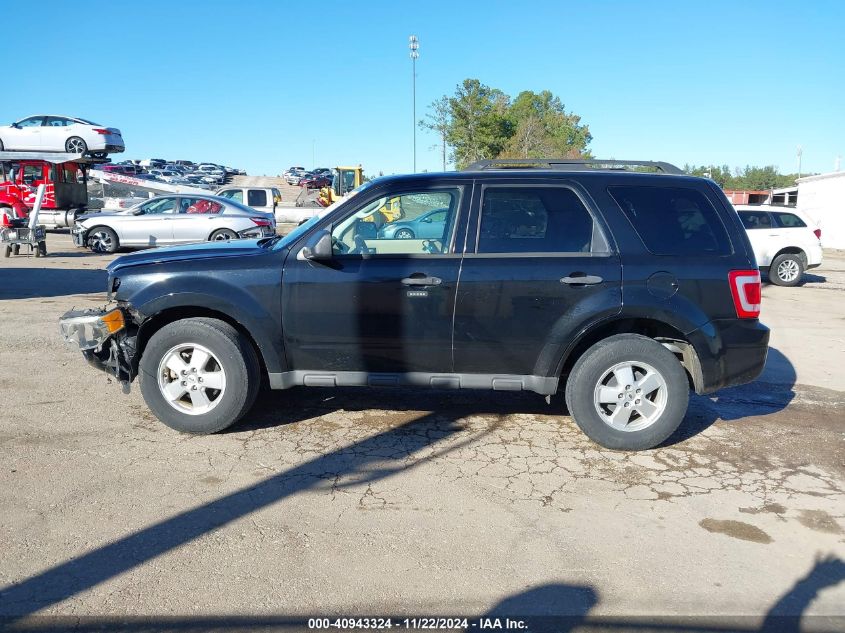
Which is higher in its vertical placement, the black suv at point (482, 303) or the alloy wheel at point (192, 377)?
the black suv at point (482, 303)

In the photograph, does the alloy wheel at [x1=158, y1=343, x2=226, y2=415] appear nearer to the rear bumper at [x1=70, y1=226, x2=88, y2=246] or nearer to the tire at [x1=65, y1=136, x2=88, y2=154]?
the rear bumper at [x1=70, y1=226, x2=88, y2=246]

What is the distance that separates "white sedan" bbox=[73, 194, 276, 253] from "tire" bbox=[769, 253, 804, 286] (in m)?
12.1

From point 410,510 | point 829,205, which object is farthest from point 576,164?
point 829,205

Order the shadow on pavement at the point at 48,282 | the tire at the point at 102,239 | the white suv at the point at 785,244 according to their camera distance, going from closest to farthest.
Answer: the shadow on pavement at the point at 48,282 < the white suv at the point at 785,244 < the tire at the point at 102,239

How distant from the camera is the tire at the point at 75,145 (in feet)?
79.3

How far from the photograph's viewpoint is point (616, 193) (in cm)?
501

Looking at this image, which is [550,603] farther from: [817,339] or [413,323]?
[817,339]

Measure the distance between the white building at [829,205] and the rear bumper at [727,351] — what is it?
28.6 meters

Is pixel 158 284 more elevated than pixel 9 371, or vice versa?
pixel 158 284

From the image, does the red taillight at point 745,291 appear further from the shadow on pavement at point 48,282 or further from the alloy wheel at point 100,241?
the alloy wheel at point 100,241

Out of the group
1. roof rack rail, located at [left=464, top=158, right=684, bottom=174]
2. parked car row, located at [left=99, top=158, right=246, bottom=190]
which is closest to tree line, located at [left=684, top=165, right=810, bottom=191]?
parked car row, located at [left=99, top=158, right=246, bottom=190]

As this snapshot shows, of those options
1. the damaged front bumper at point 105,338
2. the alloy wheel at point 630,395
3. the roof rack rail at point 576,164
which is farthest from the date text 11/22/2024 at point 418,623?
the roof rack rail at point 576,164

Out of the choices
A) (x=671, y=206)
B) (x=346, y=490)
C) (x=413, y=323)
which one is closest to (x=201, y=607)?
(x=346, y=490)

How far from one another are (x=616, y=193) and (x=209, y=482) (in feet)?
11.2
